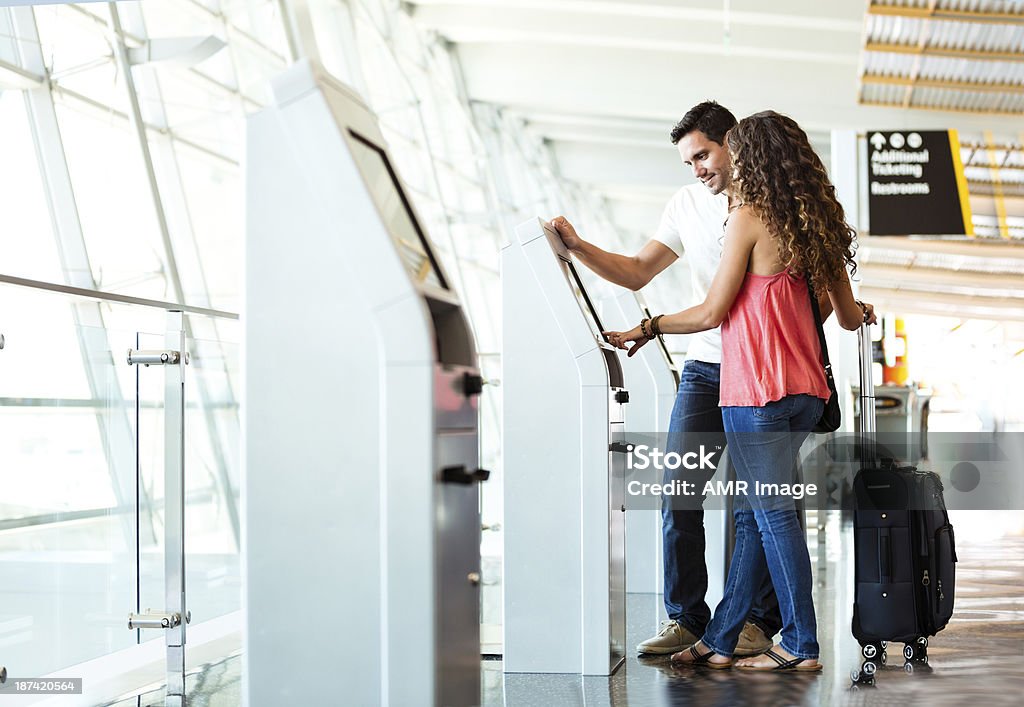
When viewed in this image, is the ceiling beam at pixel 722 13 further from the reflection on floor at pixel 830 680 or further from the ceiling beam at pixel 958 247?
the reflection on floor at pixel 830 680

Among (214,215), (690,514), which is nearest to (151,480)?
(690,514)

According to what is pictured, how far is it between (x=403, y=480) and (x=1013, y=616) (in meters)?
2.81

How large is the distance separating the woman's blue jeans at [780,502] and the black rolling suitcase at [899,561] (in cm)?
19

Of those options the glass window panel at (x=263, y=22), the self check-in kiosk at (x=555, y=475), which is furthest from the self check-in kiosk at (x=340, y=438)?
the glass window panel at (x=263, y=22)

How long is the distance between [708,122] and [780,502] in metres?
1.04

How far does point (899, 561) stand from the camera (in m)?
2.81

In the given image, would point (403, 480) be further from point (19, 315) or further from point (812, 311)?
point (812, 311)

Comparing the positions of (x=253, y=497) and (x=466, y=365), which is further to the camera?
(x=466, y=365)

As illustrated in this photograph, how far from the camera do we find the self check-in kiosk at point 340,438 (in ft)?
5.39

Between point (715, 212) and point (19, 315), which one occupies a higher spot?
point (715, 212)

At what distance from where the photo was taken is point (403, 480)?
5.40ft

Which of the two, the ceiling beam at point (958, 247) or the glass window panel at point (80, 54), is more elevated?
the glass window panel at point (80, 54)

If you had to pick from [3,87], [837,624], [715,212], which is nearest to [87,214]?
[3,87]

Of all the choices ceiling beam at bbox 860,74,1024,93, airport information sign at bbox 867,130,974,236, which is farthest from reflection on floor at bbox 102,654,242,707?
ceiling beam at bbox 860,74,1024,93
